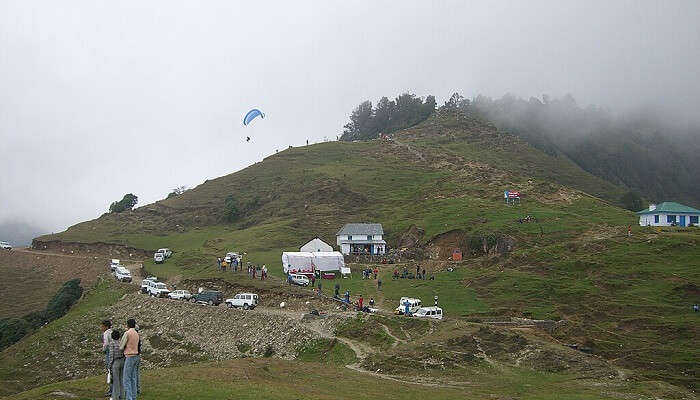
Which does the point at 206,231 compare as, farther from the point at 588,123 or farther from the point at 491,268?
the point at 588,123

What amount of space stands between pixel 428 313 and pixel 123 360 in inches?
1328

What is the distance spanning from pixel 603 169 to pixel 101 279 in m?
140

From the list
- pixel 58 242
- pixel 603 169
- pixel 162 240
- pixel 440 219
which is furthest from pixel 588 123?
pixel 58 242

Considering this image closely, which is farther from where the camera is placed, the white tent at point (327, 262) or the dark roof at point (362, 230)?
the dark roof at point (362, 230)

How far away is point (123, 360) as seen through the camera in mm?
17203

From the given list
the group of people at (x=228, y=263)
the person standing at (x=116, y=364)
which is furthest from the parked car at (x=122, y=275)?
the person standing at (x=116, y=364)

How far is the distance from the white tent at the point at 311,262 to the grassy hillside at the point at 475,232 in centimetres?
269

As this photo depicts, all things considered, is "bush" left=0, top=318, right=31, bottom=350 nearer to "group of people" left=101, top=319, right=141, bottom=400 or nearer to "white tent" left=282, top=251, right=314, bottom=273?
"white tent" left=282, top=251, right=314, bottom=273

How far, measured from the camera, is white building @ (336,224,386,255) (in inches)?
3147

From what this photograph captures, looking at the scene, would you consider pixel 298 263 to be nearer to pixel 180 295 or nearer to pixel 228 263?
pixel 228 263

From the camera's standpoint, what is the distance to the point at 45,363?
47094 millimetres

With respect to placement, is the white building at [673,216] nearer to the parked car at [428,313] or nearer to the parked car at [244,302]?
the parked car at [428,313]

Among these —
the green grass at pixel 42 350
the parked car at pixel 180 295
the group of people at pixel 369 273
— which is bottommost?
the green grass at pixel 42 350

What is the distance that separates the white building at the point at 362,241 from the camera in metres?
79.9
